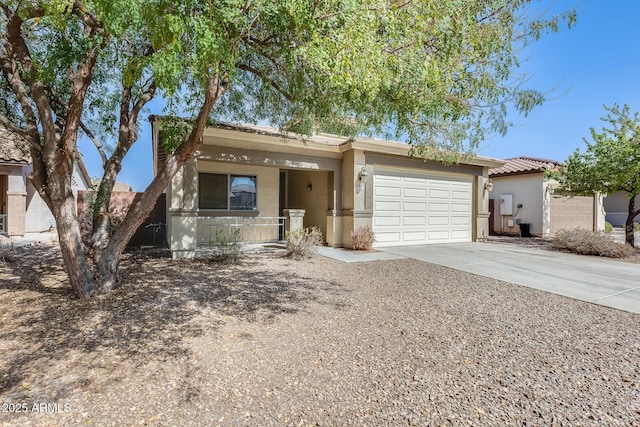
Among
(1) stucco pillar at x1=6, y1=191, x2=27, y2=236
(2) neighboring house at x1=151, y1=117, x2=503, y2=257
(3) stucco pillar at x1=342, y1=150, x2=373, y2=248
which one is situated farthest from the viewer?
(1) stucco pillar at x1=6, y1=191, x2=27, y2=236

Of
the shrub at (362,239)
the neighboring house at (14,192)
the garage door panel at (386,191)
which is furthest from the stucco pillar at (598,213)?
the neighboring house at (14,192)

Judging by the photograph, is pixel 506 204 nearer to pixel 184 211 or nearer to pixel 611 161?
pixel 611 161

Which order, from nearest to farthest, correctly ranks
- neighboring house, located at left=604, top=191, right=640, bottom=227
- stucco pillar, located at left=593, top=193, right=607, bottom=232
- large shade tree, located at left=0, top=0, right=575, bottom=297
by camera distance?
1. large shade tree, located at left=0, top=0, right=575, bottom=297
2. stucco pillar, located at left=593, top=193, right=607, bottom=232
3. neighboring house, located at left=604, top=191, right=640, bottom=227

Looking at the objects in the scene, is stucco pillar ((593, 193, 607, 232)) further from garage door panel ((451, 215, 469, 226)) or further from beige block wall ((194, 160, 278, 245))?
beige block wall ((194, 160, 278, 245))

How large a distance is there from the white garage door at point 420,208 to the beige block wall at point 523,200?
16.1 ft

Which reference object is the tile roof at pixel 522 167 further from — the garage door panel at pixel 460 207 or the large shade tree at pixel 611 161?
the garage door panel at pixel 460 207

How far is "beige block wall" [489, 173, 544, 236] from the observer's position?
1531cm

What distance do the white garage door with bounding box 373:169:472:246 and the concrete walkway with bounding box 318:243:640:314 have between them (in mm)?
710

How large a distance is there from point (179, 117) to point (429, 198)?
29.3 ft

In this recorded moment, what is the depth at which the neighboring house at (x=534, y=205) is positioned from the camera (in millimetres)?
15320

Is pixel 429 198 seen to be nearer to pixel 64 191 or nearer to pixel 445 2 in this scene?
pixel 445 2

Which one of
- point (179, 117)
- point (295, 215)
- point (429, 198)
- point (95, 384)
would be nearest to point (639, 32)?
point (429, 198)

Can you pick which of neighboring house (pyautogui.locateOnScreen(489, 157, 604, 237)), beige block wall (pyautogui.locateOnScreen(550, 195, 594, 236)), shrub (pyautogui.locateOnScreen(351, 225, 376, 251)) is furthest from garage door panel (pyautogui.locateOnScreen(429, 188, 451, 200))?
beige block wall (pyautogui.locateOnScreen(550, 195, 594, 236))

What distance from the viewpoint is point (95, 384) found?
8.90ft
